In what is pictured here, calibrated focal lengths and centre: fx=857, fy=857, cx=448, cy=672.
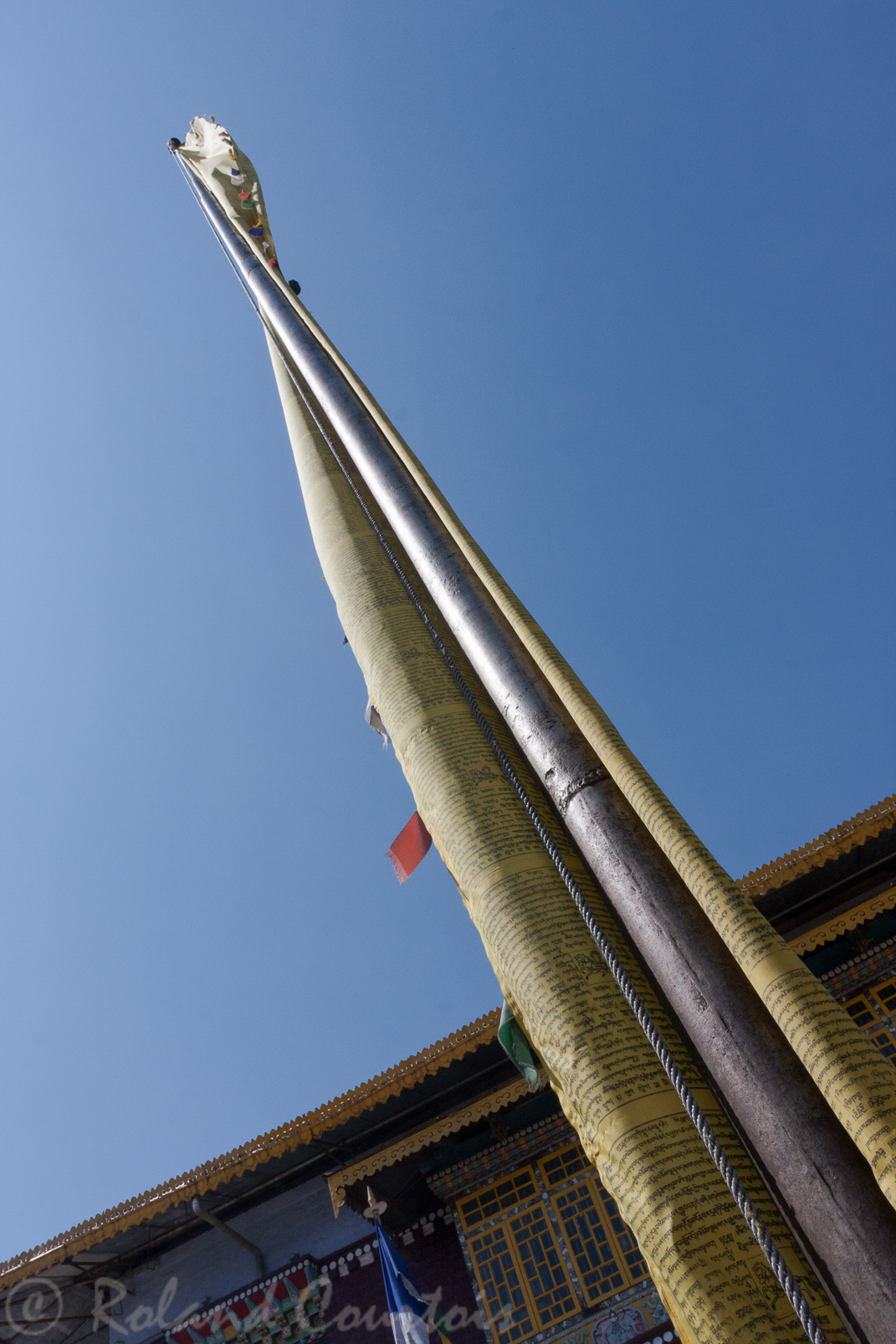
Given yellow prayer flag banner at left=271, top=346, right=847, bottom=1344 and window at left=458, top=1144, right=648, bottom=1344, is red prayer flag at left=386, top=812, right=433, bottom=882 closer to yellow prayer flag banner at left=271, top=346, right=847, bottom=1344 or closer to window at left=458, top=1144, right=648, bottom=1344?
yellow prayer flag banner at left=271, top=346, right=847, bottom=1344

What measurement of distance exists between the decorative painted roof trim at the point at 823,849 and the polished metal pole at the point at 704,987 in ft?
16.1

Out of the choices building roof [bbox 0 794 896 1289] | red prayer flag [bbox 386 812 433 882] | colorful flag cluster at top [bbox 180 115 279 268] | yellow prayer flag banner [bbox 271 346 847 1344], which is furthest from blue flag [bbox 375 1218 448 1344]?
colorful flag cluster at top [bbox 180 115 279 268]

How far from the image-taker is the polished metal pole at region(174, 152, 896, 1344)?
100 cm

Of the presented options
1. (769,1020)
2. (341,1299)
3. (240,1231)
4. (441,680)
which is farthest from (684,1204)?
(240,1231)

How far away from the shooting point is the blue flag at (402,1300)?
18.5 ft

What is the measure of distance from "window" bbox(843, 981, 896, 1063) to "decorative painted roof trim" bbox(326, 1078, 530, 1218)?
2.46m

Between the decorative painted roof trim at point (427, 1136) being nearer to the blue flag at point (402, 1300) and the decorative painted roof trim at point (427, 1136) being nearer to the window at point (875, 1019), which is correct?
the blue flag at point (402, 1300)

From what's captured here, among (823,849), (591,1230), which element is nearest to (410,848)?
(823,849)

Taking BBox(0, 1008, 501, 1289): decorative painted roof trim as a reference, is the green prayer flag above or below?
below

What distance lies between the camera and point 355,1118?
6.81 meters

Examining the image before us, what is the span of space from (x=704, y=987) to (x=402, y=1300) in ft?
19.5
